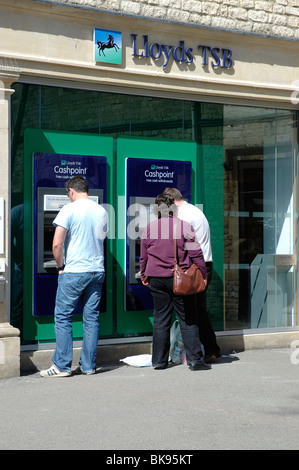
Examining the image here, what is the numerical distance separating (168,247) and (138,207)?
120cm

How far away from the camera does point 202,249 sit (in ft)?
29.7

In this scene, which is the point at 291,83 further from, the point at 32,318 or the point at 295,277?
the point at 32,318

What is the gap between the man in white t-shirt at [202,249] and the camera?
893 cm

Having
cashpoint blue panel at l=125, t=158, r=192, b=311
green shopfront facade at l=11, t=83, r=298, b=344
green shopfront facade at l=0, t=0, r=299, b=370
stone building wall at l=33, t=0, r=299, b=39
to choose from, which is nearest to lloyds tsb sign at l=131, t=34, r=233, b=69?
green shopfront facade at l=0, t=0, r=299, b=370

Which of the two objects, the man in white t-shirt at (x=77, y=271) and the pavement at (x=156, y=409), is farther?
the man in white t-shirt at (x=77, y=271)

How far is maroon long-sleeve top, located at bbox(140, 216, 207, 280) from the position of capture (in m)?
8.54

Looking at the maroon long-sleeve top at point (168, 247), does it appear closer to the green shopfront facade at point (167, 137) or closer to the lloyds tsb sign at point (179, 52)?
the green shopfront facade at point (167, 137)

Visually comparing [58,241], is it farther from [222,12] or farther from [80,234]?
[222,12]

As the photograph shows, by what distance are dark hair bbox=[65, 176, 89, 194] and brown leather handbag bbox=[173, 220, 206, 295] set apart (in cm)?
105

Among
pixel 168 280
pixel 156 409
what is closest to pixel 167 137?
pixel 168 280

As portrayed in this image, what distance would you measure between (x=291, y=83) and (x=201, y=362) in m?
3.95

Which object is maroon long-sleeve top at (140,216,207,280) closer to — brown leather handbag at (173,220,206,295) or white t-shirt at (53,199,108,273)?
brown leather handbag at (173,220,206,295)

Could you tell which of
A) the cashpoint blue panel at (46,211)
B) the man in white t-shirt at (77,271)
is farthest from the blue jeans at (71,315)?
the cashpoint blue panel at (46,211)

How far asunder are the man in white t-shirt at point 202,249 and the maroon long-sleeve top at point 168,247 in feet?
1.06
